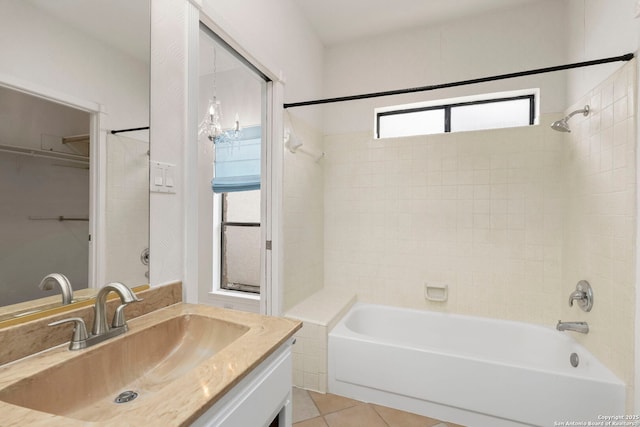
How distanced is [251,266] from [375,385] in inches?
63.3

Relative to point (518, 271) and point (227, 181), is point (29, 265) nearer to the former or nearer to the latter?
point (227, 181)

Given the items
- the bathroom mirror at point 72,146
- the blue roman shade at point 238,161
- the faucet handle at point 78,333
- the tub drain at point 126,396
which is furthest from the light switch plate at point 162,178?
the blue roman shade at point 238,161

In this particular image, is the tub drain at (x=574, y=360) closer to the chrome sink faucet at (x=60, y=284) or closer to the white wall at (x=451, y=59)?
the white wall at (x=451, y=59)

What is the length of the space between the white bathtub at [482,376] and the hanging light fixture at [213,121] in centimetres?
188

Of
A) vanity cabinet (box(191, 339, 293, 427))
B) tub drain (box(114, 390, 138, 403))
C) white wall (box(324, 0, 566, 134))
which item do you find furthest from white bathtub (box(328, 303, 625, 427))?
white wall (box(324, 0, 566, 134))

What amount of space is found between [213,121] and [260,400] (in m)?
2.18

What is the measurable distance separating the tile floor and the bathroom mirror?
1340mm

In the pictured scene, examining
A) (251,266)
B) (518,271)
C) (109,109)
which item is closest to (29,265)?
(109,109)

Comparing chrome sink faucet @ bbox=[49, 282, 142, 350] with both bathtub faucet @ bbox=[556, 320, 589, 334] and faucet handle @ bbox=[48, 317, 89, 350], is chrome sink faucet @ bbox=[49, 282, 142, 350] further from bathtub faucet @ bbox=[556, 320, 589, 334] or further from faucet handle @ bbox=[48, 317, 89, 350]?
A: bathtub faucet @ bbox=[556, 320, 589, 334]

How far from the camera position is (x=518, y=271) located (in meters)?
2.33

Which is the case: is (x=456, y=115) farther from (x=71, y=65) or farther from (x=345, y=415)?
(x=71, y=65)

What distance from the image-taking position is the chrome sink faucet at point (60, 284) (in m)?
0.86

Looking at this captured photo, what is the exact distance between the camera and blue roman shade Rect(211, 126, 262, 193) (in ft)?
8.42

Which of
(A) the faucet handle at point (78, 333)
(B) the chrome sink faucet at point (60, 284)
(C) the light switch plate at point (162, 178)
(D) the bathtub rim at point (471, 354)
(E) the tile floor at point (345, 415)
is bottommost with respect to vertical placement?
(E) the tile floor at point (345, 415)
